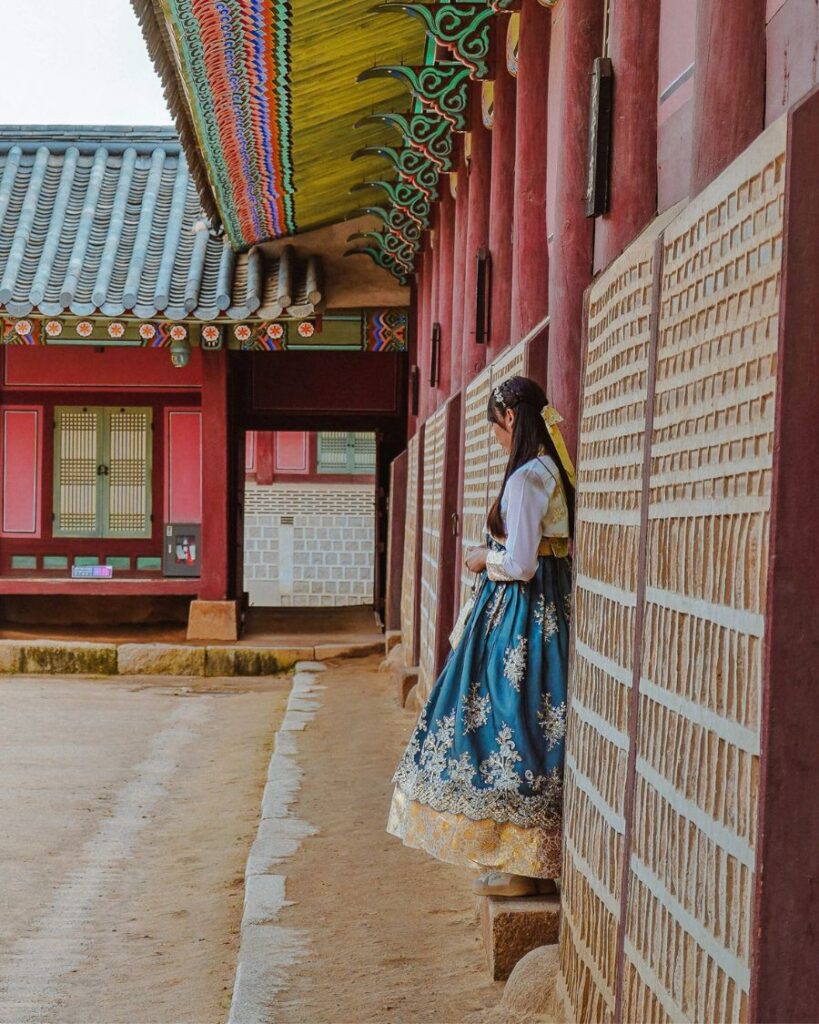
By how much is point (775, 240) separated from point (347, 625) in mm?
13411

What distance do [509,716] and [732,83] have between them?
2.00 metres

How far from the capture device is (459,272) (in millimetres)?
9195

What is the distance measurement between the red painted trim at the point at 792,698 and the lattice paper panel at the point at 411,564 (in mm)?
8323

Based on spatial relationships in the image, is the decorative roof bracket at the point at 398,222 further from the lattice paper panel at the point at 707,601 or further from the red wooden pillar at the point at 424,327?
the lattice paper panel at the point at 707,601

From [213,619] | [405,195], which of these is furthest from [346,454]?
[405,195]

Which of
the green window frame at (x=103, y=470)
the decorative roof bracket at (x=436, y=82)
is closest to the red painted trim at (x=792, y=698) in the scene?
Answer: the decorative roof bracket at (x=436, y=82)

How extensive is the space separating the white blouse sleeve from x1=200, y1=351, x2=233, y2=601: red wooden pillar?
9973 millimetres

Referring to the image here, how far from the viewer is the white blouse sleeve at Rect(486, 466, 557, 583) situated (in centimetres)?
399

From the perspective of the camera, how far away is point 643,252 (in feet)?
9.72

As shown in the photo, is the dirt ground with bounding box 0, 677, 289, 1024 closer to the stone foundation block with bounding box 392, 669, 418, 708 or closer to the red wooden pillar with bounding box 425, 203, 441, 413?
the stone foundation block with bounding box 392, 669, 418, 708

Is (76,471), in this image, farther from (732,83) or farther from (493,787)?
(732,83)

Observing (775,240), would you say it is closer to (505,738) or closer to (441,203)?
(505,738)

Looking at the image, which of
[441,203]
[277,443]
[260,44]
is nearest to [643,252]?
[260,44]

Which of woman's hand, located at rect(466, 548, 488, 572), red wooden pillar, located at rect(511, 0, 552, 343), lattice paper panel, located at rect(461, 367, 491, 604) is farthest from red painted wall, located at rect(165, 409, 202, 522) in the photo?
woman's hand, located at rect(466, 548, 488, 572)
